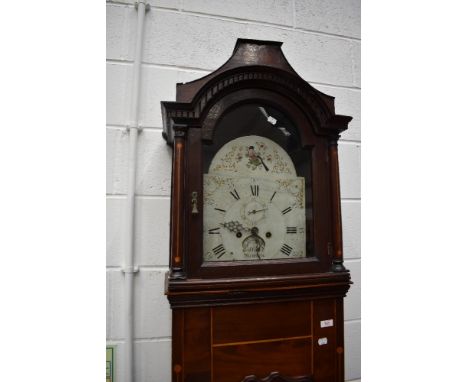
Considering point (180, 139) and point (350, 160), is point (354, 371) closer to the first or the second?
point (350, 160)

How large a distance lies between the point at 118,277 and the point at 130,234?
5.8 inches

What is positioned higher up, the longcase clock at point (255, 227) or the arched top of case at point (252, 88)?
the arched top of case at point (252, 88)

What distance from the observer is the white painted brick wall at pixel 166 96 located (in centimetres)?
92

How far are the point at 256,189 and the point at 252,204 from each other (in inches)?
1.6

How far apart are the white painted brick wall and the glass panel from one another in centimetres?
31

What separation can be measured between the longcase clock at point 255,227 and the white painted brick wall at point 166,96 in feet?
0.93

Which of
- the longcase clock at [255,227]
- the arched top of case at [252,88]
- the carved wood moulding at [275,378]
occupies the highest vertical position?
the arched top of case at [252,88]

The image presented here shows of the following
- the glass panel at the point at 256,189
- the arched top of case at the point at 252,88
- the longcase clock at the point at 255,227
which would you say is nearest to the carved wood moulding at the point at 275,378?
the longcase clock at the point at 255,227

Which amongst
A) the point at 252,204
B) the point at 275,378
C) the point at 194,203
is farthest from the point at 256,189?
the point at 275,378

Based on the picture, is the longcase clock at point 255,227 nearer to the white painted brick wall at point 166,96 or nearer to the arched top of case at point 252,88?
the arched top of case at point 252,88

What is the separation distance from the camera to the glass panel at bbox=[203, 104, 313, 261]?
71 centimetres

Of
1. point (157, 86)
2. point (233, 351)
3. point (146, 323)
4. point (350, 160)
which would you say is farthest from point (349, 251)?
point (157, 86)

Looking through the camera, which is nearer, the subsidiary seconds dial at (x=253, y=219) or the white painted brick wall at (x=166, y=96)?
the subsidiary seconds dial at (x=253, y=219)

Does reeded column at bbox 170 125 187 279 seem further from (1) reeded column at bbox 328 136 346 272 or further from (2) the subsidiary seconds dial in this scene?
(1) reeded column at bbox 328 136 346 272
